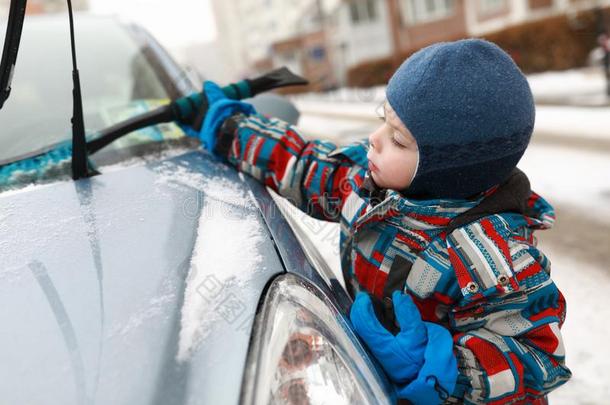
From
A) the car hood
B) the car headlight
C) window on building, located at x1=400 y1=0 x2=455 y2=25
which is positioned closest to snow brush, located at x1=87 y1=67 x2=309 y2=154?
the car hood

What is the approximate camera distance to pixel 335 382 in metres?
0.78

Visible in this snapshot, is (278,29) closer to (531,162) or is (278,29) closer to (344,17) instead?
(344,17)

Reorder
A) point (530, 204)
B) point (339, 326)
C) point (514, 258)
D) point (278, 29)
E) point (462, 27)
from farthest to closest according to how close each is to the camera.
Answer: point (278, 29) < point (462, 27) < point (530, 204) < point (514, 258) < point (339, 326)

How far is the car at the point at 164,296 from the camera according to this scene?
706mm

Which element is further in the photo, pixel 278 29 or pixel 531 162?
pixel 278 29

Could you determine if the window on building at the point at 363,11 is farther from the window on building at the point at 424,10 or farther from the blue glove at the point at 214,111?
the blue glove at the point at 214,111

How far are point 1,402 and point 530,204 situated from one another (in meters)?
1.15

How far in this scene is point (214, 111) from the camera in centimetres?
148

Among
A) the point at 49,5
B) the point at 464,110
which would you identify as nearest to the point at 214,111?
the point at 464,110

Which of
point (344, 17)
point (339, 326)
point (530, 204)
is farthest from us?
point (344, 17)

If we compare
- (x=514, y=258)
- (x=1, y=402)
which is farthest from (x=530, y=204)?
(x=1, y=402)

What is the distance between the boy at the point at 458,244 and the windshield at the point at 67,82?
98 centimetres

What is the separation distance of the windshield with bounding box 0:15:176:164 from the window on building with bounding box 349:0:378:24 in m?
29.8

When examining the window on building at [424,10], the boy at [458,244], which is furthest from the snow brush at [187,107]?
the window on building at [424,10]
